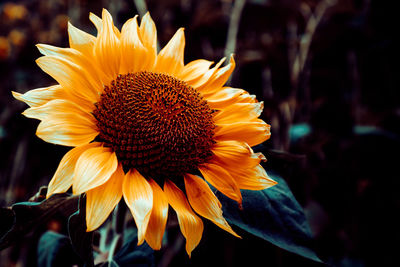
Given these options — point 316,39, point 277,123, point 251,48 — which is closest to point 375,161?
point 277,123

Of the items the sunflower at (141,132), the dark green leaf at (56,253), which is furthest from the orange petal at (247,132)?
the dark green leaf at (56,253)

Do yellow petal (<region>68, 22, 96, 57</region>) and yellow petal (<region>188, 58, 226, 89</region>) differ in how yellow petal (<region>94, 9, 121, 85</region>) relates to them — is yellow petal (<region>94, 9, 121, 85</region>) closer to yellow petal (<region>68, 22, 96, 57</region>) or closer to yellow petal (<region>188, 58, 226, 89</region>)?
yellow petal (<region>68, 22, 96, 57</region>)

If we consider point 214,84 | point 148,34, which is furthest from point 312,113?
point 148,34

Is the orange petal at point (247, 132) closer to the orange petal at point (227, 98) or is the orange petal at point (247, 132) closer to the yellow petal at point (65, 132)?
the orange petal at point (227, 98)

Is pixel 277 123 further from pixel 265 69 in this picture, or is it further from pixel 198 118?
pixel 198 118

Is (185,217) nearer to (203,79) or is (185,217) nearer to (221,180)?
(221,180)

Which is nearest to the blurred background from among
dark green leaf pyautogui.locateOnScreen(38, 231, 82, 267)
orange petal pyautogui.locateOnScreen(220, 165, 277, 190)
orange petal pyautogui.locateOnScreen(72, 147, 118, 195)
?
dark green leaf pyautogui.locateOnScreen(38, 231, 82, 267)
